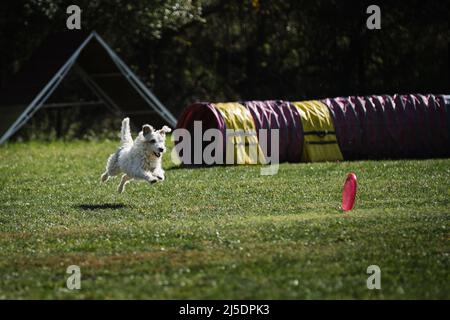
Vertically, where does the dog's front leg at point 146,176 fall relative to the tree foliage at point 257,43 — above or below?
below

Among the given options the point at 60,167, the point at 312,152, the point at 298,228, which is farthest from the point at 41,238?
the point at 312,152

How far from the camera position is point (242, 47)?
110 feet

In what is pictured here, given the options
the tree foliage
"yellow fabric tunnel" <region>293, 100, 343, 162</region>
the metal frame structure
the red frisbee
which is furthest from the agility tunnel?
the tree foliage

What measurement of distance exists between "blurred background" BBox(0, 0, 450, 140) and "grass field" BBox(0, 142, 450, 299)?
43.6 feet

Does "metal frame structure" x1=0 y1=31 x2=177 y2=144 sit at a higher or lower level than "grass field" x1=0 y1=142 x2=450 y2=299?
higher

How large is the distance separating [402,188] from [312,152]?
5499mm

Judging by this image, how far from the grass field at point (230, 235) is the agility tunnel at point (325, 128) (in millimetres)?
1994

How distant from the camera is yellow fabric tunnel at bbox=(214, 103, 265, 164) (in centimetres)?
1836

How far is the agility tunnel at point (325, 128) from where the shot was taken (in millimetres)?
18703

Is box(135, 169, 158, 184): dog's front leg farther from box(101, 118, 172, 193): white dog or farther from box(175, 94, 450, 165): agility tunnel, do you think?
box(175, 94, 450, 165): agility tunnel

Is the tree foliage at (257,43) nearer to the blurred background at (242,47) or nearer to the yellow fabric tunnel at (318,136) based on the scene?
the blurred background at (242,47)

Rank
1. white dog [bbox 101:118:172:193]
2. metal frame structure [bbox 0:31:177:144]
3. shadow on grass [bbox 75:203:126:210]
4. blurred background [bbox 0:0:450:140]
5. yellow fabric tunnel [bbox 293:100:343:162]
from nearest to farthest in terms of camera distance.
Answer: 1. shadow on grass [bbox 75:203:126:210]
2. white dog [bbox 101:118:172:193]
3. yellow fabric tunnel [bbox 293:100:343:162]
4. metal frame structure [bbox 0:31:177:144]
5. blurred background [bbox 0:0:450:140]

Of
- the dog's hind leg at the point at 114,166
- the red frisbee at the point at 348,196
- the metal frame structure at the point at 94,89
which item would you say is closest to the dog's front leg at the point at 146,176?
the dog's hind leg at the point at 114,166
